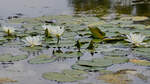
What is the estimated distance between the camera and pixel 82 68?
2283 millimetres

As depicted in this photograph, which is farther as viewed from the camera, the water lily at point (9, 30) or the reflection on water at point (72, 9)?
the reflection on water at point (72, 9)

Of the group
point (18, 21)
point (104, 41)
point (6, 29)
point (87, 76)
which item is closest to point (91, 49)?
point (104, 41)

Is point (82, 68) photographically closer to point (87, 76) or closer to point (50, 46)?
point (87, 76)

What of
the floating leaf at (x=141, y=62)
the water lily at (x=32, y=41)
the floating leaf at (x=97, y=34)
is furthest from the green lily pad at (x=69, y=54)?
the floating leaf at (x=97, y=34)

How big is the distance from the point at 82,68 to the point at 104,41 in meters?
0.92

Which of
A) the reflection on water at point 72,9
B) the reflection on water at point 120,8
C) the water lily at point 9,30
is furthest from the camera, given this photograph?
the reflection on water at point 72,9

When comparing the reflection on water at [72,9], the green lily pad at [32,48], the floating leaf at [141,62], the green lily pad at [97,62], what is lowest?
the floating leaf at [141,62]

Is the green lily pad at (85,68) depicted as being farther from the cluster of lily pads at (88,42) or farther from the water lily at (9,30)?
the water lily at (9,30)

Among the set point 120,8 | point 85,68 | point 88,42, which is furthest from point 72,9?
point 85,68

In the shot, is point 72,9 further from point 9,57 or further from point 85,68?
point 85,68

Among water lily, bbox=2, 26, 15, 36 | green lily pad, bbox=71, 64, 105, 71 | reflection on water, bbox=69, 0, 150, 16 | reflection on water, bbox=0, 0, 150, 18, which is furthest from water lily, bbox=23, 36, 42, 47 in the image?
reflection on water, bbox=69, 0, 150, 16

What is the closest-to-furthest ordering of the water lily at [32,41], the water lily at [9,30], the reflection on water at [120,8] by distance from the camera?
the water lily at [32,41]
the water lily at [9,30]
the reflection on water at [120,8]

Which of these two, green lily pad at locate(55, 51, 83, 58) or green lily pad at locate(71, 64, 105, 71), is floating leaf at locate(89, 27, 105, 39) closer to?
green lily pad at locate(55, 51, 83, 58)

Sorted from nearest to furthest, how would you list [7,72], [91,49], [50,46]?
[7,72] < [91,49] < [50,46]
